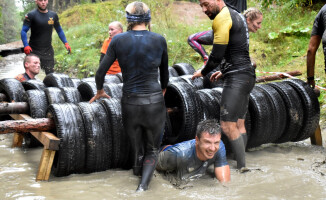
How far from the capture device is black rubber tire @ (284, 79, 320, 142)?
5586mm

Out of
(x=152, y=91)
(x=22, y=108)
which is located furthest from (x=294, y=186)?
(x=22, y=108)

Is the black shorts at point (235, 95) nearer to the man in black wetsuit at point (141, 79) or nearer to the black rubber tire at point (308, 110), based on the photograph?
the man in black wetsuit at point (141, 79)

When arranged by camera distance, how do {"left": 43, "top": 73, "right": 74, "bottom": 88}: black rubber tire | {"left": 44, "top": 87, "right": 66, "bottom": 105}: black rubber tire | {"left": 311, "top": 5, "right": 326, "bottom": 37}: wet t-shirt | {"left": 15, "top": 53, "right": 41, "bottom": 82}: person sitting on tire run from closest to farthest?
{"left": 311, "top": 5, "right": 326, "bottom": 37}: wet t-shirt → {"left": 44, "top": 87, "right": 66, "bottom": 105}: black rubber tire → {"left": 43, "top": 73, "right": 74, "bottom": 88}: black rubber tire → {"left": 15, "top": 53, "right": 41, "bottom": 82}: person sitting on tire

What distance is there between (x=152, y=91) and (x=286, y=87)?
2.62 m

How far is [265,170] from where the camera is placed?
472cm

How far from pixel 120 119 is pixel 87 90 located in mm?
1615

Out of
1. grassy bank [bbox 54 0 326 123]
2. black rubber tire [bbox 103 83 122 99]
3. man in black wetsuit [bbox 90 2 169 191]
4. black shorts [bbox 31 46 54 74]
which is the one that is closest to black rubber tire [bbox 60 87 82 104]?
black rubber tire [bbox 103 83 122 99]

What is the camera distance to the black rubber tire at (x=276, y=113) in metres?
5.39

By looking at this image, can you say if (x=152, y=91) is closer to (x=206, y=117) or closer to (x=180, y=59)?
(x=206, y=117)

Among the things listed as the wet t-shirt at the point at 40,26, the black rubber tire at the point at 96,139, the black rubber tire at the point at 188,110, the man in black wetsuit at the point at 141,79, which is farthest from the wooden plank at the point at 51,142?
the wet t-shirt at the point at 40,26

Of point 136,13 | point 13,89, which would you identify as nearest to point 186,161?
point 136,13

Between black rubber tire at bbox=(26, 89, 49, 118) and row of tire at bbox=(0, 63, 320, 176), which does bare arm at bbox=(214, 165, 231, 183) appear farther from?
black rubber tire at bbox=(26, 89, 49, 118)

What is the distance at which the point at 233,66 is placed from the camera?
14.6 feet

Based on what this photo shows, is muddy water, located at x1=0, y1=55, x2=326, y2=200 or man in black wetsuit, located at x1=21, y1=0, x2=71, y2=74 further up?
man in black wetsuit, located at x1=21, y1=0, x2=71, y2=74
